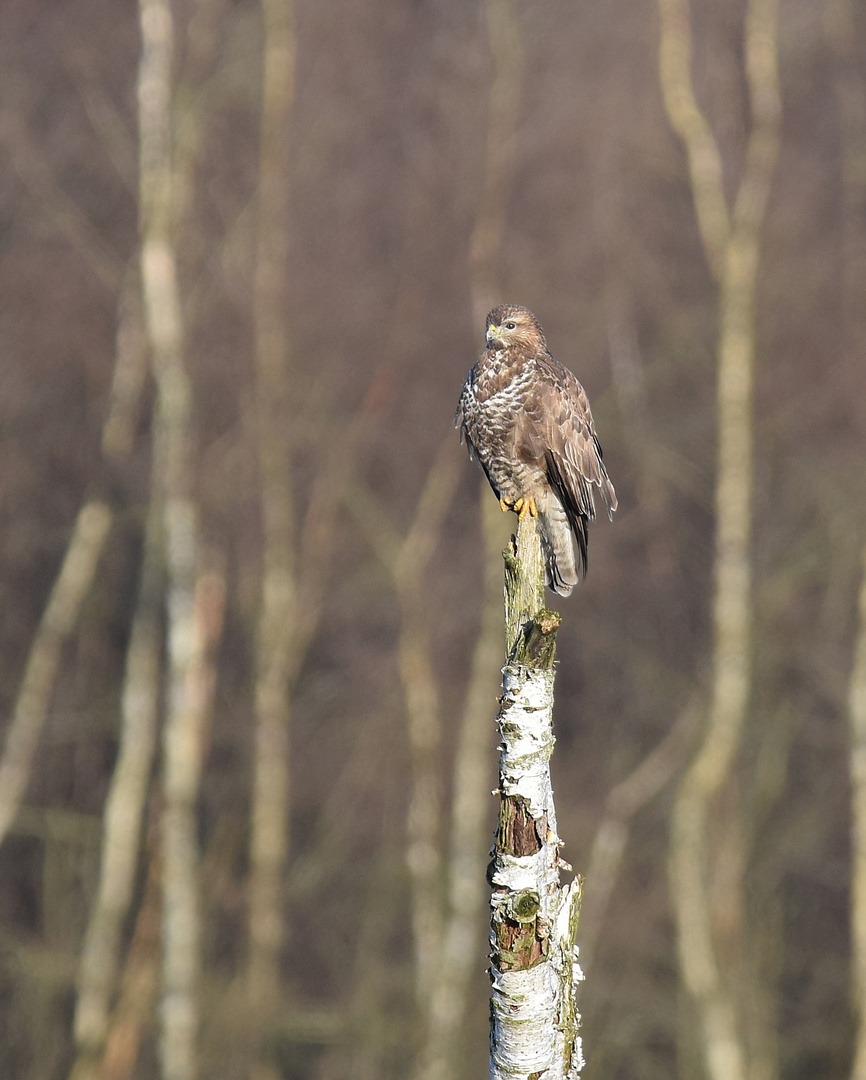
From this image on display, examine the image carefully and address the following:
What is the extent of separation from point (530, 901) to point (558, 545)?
7.96ft

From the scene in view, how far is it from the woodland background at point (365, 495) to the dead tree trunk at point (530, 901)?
615 centimetres

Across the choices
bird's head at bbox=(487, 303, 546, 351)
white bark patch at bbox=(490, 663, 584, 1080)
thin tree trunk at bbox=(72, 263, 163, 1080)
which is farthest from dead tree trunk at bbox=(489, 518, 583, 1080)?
thin tree trunk at bbox=(72, 263, 163, 1080)

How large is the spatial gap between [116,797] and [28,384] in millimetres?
3450

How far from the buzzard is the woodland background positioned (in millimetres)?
4102

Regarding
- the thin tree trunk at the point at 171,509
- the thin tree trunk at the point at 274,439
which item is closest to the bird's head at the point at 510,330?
the thin tree trunk at the point at 171,509

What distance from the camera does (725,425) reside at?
994cm

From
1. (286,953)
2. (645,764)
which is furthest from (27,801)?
(645,764)

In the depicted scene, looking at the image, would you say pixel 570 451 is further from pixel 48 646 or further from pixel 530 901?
pixel 48 646

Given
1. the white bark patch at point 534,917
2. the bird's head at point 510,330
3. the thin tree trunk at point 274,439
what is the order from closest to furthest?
the white bark patch at point 534,917
the bird's head at point 510,330
the thin tree trunk at point 274,439

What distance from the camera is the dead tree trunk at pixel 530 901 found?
3.36 m

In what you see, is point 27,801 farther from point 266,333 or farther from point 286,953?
point 266,333

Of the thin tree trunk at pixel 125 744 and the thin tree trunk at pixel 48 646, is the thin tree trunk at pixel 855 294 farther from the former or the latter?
the thin tree trunk at pixel 48 646

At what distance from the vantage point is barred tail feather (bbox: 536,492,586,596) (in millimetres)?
5520

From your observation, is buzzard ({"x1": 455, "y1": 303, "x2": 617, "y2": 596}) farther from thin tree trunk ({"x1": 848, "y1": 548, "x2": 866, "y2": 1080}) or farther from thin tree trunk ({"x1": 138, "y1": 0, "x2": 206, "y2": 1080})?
thin tree trunk ({"x1": 848, "y1": 548, "x2": 866, "y2": 1080})
